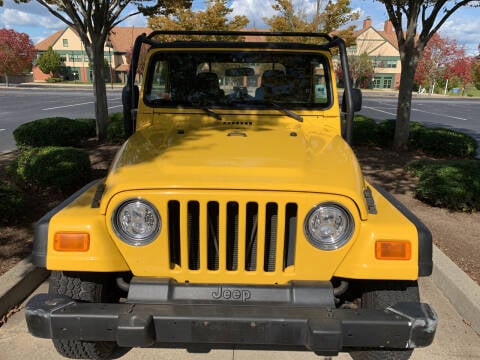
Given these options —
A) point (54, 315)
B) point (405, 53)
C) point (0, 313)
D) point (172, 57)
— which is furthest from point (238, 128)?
point (405, 53)

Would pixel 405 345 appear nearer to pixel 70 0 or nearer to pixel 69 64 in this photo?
pixel 70 0

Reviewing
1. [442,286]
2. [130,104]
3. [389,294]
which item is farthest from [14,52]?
[389,294]

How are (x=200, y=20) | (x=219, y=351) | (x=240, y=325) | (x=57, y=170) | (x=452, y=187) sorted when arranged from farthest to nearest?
1. (x=200, y=20)
2. (x=57, y=170)
3. (x=452, y=187)
4. (x=219, y=351)
5. (x=240, y=325)

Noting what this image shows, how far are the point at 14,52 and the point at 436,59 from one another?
44476 millimetres

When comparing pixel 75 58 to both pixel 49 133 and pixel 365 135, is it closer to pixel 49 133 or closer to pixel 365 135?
pixel 49 133

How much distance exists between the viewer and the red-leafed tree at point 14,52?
141ft

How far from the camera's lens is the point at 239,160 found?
8.04 ft

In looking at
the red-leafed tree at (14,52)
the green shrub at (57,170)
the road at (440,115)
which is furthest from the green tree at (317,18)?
the red-leafed tree at (14,52)

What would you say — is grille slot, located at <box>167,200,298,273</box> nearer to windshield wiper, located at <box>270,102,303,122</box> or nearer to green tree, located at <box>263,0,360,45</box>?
windshield wiper, located at <box>270,102,303,122</box>

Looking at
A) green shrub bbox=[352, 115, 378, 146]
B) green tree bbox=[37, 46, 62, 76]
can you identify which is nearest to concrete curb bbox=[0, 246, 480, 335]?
green shrub bbox=[352, 115, 378, 146]

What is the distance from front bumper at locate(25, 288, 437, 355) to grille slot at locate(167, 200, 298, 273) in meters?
0.26

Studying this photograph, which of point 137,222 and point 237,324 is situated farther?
point 137,222

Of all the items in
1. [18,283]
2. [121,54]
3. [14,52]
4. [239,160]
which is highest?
[121,54]

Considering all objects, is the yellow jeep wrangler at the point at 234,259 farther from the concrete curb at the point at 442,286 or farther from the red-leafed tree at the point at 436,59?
the red-leafed tree at the point at 436,59
